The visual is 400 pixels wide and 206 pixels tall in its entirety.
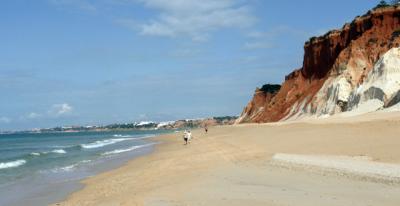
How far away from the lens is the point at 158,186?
14.0 meters

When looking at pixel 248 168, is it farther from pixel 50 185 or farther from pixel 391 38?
pixel 391 38

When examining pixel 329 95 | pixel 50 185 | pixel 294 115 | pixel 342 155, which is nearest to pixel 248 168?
pixel 342 155

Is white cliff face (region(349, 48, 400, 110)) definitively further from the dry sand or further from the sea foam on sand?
the sea foam on sand

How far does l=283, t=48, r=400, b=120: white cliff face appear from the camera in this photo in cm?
4400

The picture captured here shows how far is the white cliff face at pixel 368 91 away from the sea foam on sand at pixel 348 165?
2459cm

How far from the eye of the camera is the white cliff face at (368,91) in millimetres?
44000

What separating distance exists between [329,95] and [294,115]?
894 centimetres

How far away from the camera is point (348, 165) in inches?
537

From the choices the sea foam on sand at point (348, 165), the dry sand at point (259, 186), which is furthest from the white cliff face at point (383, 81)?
the sea foam on sand at point (348, 165)

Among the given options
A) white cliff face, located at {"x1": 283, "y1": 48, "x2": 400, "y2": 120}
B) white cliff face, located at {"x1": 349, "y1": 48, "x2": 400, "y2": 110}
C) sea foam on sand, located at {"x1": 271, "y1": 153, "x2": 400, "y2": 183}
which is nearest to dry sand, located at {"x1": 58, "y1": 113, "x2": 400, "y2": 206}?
sea foam on sand, located at {"x1": 271, "y1": 153, "x2": 400, "y2": 183}

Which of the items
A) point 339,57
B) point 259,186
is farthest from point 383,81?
point 259,186

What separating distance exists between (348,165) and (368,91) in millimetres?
34647

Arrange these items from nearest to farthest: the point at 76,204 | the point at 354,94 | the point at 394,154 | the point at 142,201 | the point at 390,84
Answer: the point at 142,201 < the point at 76,204 < the point at 394,154 < the point at 390,84 < the point at 354,94

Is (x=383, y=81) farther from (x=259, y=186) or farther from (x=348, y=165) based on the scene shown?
(x=259, y=186)
